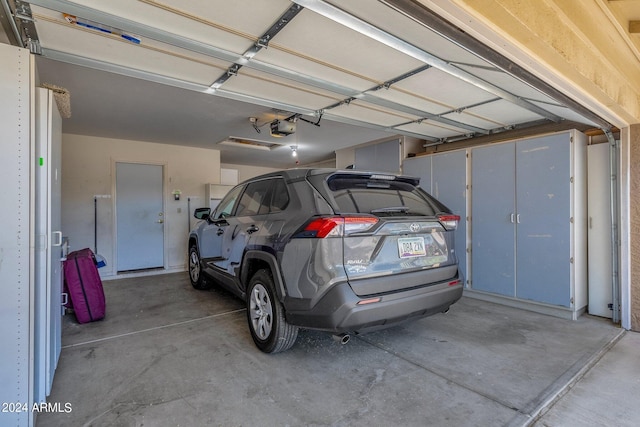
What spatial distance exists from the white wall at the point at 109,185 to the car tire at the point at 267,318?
14.2 feet

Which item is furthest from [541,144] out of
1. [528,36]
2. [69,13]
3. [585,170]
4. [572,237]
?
[69,13]

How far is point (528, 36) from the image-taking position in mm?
1729

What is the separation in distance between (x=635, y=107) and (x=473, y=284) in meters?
2.67

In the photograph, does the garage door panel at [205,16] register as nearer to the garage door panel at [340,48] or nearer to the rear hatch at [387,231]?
the garage door panel at [340,48]

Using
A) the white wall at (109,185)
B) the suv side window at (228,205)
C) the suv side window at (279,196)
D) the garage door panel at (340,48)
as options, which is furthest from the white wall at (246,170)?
the garage door panel at (340,48)

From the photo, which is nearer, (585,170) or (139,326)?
(139,326)

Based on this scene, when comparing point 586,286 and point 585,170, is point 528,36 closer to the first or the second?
point 585,170

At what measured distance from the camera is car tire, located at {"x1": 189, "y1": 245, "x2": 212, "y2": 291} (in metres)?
4.82

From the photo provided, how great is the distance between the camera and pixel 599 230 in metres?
3.71

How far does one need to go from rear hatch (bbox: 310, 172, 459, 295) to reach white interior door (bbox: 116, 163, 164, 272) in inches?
208

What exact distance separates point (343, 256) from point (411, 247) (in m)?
0.60

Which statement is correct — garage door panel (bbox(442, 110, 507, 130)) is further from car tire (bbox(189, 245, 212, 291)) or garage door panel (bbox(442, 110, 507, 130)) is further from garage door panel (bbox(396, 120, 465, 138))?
car tire (bbox(189, 245, 212, 291))

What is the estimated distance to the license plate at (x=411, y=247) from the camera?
2.37 metres

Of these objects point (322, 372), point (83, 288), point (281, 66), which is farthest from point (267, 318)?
point (83, 288)
